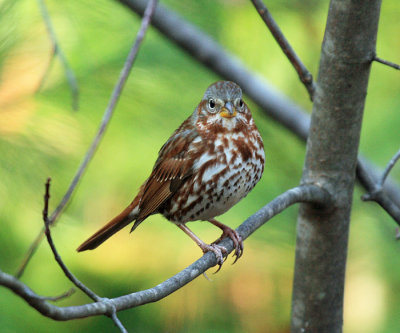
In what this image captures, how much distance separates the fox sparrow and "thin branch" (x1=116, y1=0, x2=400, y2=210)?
0.90ft

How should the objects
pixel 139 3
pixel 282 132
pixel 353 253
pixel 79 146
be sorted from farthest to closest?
pixel 282 132, pixel 139 3, pixel 353 253, pixel 79 146

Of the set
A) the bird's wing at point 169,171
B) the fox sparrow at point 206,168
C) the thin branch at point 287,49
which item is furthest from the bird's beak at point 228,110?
the thin branch at point 287,49

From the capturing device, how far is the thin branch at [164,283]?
1.26 meters

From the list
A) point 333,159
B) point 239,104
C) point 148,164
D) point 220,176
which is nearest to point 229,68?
point 239,104

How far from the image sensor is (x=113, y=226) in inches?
118

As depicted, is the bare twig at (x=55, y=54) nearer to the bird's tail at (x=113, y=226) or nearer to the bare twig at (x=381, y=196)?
the bird's tail at (x=113, y=226)

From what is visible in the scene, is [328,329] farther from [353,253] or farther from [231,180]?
[231,180]

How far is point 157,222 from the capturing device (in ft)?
10.7

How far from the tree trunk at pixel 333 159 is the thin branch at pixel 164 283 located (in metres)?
0.09

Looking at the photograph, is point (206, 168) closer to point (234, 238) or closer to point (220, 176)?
point (220, 176)

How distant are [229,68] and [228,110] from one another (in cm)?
50

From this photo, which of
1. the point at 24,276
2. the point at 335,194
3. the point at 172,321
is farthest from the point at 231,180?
the point at 24,276

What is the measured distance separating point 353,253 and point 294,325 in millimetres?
452

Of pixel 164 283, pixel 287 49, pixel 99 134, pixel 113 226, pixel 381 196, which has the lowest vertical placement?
pixel 164 283
